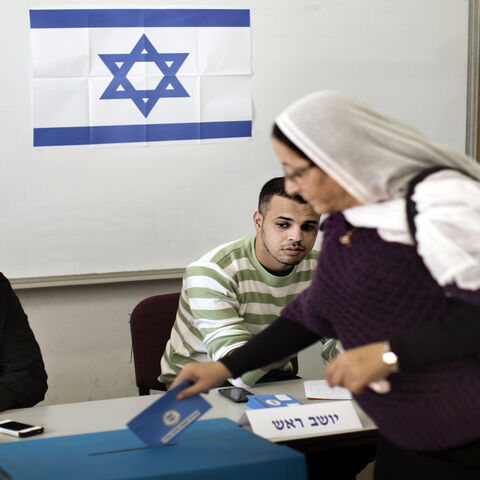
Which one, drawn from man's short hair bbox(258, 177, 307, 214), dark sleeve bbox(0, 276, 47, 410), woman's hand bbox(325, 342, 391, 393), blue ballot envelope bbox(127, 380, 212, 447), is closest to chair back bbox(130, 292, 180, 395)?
dark sleeve bbox(0, 276, 47, 410)

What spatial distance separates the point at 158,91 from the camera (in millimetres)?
2865

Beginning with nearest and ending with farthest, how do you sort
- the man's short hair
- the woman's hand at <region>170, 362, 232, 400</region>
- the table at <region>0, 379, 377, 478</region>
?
1. the woman's hand at <region>170, 362, 232, 400</region>
2. the table at <region>0, 379, 377, 478</region>
3. the man's short hair

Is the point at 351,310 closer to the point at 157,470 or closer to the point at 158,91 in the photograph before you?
the point at 157,470

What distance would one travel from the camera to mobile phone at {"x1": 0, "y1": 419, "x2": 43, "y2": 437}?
1.69 m

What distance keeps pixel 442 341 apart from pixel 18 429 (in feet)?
3.68

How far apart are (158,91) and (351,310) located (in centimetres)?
193

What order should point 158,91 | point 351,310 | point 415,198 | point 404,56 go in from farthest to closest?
point 404,56 → point 158,91 → point 351,310 → point 415,198

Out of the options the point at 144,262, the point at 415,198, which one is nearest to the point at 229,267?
the point at 144,262

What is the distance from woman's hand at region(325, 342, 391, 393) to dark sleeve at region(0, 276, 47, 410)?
4.17ft

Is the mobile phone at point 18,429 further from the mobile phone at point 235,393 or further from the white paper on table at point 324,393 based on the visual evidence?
the white paper on table at point 324,393

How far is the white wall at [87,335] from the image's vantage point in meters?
2.89

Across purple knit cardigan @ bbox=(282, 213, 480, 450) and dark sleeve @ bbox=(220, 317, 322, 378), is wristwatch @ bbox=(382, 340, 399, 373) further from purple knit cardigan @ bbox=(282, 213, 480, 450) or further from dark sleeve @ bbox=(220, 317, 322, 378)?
dark sleeve @ bbox=(220, 317, 322, 378)

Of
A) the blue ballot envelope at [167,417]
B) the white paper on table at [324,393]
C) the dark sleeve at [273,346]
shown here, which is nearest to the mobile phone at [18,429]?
the blue ballot envelope at [167,417]

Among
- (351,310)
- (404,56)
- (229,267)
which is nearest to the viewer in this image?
(351,310)
